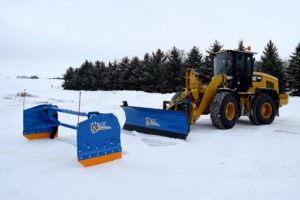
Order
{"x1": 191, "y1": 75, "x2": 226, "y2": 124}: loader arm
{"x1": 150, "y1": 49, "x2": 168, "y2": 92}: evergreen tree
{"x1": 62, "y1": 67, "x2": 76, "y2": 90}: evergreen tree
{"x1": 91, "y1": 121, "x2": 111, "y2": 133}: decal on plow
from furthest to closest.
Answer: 1. {"x1": 62, "y1": 67, "x2": 76, "y2": 90}: evergreen tree
2. {"x1": 150, "y1": 49, "x2": 168, "y2": 92}: evergreen tree
3. {"x1": 191, "y1": 75, "x2": 226, "y2": 124}: loader arm
4. {"x1": 91, "y1": 121, "x2": 111, "y2": 133}: decal on plow

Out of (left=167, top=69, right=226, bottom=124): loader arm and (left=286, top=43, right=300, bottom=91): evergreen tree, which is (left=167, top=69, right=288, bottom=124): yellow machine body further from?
(left=286, top=43, right=300, bottom=91): evergreen tree

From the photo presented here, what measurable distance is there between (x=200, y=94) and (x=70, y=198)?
602cm

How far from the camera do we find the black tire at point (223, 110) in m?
8.01

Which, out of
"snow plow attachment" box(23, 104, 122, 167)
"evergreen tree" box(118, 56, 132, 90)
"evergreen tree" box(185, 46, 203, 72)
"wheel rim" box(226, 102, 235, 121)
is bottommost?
"snow plow attachment" box(23, 104, 122, 167)

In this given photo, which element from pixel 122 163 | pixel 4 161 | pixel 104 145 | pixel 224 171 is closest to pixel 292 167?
pixel 224 171

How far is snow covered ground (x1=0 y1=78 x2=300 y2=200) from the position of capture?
361 centimetres

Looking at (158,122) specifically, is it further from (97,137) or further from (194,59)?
(194,59)

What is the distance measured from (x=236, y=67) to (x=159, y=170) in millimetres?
5992

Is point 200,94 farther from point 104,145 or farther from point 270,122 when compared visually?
point 104,145

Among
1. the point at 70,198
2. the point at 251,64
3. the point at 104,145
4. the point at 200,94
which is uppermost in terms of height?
the point at 251,64

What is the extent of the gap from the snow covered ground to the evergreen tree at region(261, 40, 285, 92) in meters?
20.4

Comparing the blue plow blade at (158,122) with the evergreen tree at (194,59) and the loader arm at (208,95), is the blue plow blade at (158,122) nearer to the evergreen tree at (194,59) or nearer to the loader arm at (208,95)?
the loader arm at (208,95)

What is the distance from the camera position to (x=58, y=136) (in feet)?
23.5

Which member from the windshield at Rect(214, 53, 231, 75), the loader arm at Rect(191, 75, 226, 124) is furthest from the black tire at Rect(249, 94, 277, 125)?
the loader arm at Rect(191, 75, 226, 124)
